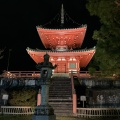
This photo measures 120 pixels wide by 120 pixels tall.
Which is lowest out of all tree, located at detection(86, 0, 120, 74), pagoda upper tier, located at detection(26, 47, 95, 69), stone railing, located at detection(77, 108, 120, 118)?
stone railing, located at detection(77, 108, 120, 118)

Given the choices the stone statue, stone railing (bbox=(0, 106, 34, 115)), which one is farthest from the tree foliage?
the stone statue

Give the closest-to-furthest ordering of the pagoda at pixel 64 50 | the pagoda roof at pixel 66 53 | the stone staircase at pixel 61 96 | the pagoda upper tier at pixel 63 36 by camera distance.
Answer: the stone staircase at pixel 61 96, the pagoda roof at pixel 66 53, the pagoda at pixel 64 50, the pagoda upper tier at pixel 63 36

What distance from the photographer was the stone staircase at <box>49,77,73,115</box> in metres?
19.3

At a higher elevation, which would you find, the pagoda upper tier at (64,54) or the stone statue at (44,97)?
the pagoda upper tier at (64,54)

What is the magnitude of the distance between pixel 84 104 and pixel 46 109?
29.5 ft

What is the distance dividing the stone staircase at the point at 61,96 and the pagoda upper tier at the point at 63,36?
9.38 metres

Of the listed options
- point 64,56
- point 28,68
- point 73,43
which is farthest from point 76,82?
point 28,68

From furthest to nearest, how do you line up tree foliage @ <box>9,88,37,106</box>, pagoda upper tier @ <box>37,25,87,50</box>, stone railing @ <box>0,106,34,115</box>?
pagoda upper tier @ <box>37,25,87,50</box> → tree foliage @ <box>9,88,37,106</box> → stone railing @ <box>0,106,34,115</box>

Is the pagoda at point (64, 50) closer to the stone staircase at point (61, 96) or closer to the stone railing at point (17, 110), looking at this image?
the stone staircase at point (61, 96)

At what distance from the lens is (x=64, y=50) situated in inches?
1357

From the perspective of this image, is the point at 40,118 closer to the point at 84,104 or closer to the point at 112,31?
the point at 112,31

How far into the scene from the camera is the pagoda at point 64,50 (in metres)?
32.5

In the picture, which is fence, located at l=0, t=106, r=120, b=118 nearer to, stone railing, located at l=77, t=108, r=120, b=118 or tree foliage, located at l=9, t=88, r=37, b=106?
stone railing, located at l=77, t=108, r=120, b=118

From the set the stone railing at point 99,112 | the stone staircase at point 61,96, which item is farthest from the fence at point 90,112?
the stone staircase at point 61,96
